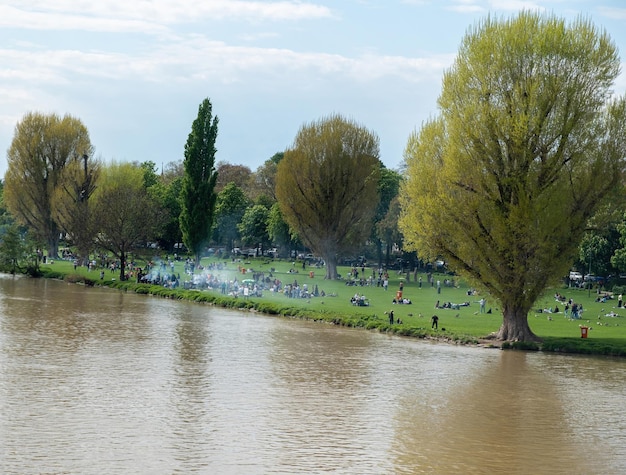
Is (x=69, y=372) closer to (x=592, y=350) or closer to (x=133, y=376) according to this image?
(x=133, y=376)

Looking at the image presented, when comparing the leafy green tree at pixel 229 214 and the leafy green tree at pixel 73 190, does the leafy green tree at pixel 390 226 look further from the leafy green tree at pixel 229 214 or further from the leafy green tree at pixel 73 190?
the leafy green tree at pixel 229 214

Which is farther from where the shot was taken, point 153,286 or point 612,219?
point 153,286

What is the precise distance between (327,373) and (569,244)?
15.5m

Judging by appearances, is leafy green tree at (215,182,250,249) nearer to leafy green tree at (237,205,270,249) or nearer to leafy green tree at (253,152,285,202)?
leafy green tree at (237,205,270,249)

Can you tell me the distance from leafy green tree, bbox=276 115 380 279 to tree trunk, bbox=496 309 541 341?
4010 cm

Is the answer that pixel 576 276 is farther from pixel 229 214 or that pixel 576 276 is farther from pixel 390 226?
pixel 229 214

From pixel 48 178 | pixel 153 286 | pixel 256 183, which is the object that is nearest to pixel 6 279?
pixel 153 286

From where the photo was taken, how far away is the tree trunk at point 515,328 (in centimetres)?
4438

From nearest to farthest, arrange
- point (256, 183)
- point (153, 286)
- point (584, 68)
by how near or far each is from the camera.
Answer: point (584, 68) → point (153, 286) → point (256, 183)

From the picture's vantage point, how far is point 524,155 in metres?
42.8

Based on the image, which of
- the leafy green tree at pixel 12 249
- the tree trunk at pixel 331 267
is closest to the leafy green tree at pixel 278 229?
the tree trunk at pixel 331 267

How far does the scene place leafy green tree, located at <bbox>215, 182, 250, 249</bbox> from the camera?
125312 mm

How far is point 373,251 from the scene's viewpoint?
113m

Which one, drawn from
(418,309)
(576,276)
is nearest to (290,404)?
(418,309)
